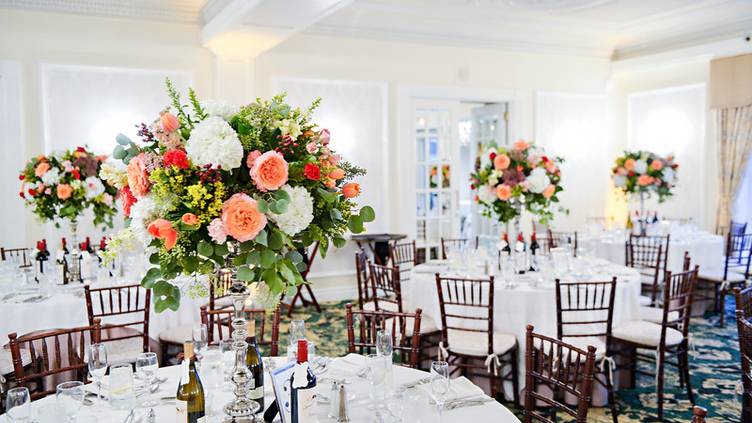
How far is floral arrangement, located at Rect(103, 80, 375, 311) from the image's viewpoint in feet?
6.24

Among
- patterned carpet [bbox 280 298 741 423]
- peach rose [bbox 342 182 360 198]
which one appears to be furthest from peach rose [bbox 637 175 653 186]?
peach rose [bbox 342 182 360 198]

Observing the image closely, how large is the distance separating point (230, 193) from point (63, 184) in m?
3.54

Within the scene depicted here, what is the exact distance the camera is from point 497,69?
891 centimetres

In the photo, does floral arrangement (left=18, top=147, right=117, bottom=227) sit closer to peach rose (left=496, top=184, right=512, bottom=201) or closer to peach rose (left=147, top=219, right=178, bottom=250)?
peach rose (left=496, top=184, right=512, bottom=201)

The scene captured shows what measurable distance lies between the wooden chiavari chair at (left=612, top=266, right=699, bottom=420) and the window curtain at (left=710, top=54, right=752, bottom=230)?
15.3 ft

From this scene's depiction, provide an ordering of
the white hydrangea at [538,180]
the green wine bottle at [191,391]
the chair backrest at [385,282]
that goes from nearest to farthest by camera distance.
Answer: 1. the green wine bottle at [191,391]
2. the chair backrest at [385,282]
3. the white hydrangea at [538,180]

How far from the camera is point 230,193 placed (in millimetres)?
1978

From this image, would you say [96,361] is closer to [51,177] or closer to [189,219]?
[189,219]

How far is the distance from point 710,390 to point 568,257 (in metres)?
1.46

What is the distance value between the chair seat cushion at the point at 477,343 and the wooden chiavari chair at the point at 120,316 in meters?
2.13

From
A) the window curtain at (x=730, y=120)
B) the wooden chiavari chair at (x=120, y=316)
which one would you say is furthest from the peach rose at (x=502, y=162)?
the window curtain at (x=730, y=120)

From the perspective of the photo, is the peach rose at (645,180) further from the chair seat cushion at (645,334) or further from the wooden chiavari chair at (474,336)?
the wooden chiavari chair at (474,336)

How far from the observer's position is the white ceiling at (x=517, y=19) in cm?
689

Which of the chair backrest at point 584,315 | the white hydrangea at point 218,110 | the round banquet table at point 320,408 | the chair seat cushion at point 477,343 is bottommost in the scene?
the chair seat cushion at point 477,343
